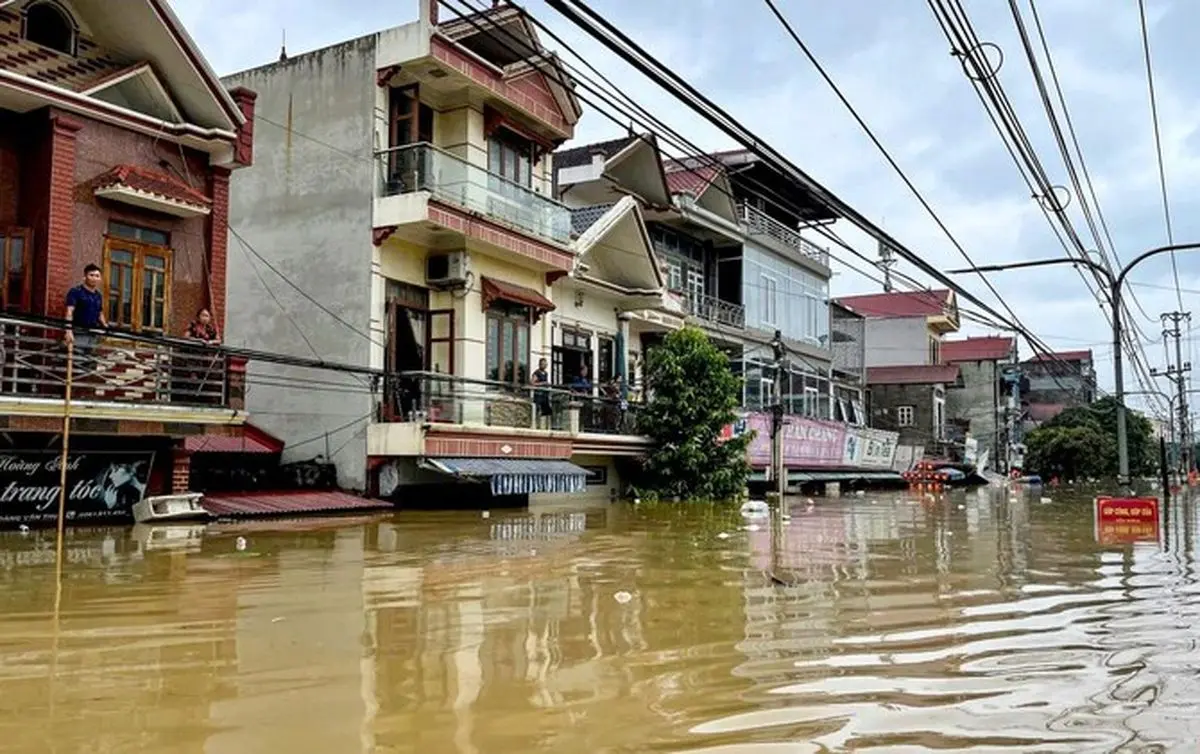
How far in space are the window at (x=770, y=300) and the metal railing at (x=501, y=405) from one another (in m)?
10.2

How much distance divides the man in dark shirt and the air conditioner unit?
7.42 m

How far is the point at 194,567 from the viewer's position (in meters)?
10.6

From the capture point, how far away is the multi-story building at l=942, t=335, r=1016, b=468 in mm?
63500

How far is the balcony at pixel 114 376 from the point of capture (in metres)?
12.5

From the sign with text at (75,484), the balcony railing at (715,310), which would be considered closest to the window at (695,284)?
the balcony railing at (715,310)

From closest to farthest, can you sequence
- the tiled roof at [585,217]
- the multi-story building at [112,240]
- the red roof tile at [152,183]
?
1. the multi-story building at [112,240]
2. the red roof tile at [152,183]
3. the tiled roof at [585,217]

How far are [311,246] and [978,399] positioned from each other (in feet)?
179

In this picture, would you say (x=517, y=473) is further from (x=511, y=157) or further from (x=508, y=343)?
(x=511, y=157)

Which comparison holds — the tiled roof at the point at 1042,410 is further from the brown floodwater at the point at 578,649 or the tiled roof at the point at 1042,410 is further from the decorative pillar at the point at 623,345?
the brown floodwater at the point at 578,649

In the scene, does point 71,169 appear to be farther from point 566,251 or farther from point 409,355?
point 566,251

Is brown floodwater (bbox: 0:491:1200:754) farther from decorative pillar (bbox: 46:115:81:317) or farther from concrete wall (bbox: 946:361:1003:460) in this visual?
concrete wall (bbox: 946:361:1003:460)

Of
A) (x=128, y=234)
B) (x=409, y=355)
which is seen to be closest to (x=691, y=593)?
(x=128, y=234)

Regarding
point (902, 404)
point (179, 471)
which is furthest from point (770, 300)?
point (902, 404)

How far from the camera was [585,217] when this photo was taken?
25609 mm
